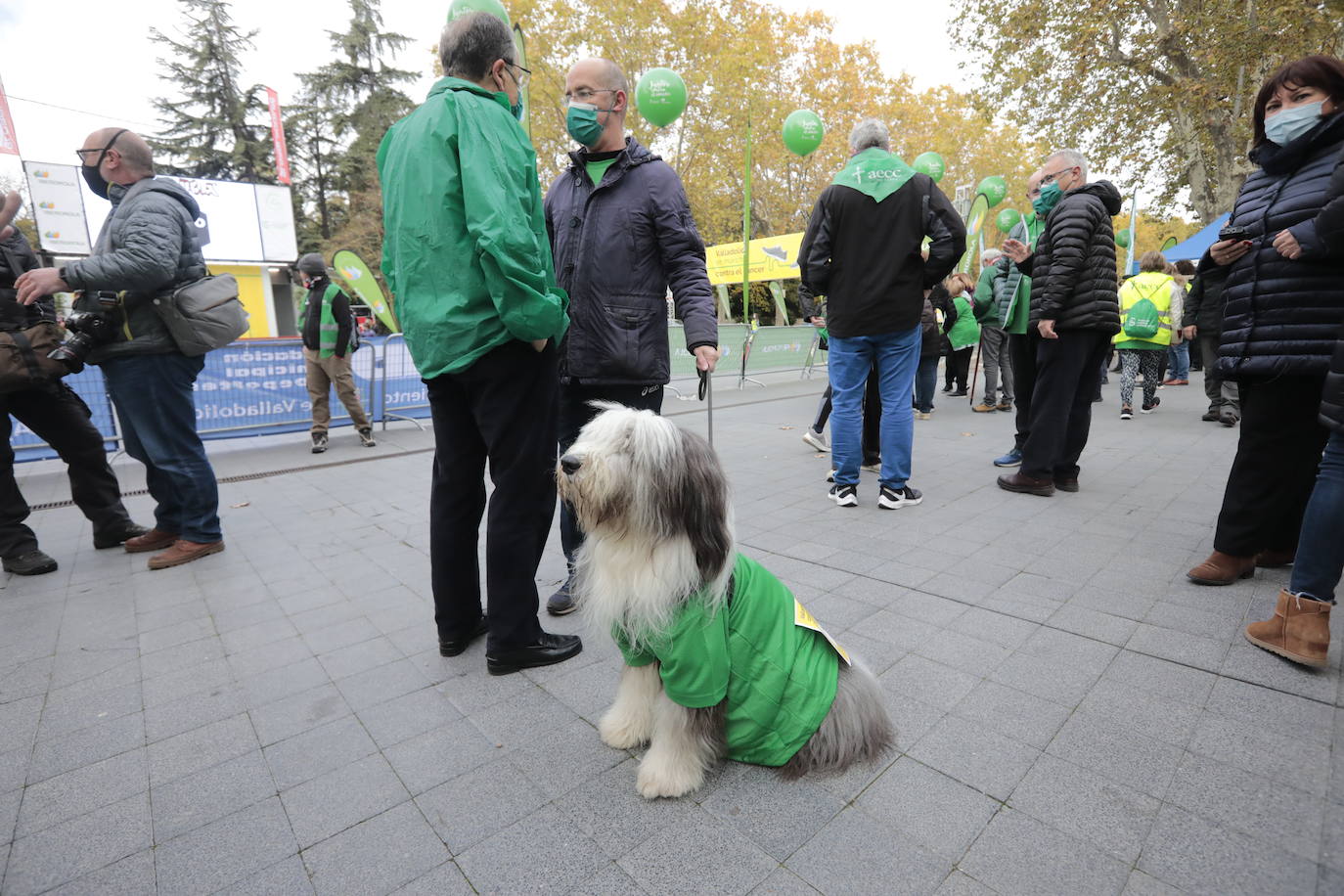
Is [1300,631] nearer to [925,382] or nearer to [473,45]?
[473,45]

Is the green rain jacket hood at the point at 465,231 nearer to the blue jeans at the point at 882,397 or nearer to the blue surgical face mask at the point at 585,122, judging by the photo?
the blue surgical face mask at the point at 585,122

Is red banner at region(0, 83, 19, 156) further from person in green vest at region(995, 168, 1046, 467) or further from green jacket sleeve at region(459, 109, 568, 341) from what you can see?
person in green vest at region(995, 168, 1046, 467)

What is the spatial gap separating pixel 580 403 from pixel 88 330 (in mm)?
2978

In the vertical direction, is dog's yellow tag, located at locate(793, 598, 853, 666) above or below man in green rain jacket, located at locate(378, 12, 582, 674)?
below

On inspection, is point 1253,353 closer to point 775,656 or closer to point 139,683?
point 775,656

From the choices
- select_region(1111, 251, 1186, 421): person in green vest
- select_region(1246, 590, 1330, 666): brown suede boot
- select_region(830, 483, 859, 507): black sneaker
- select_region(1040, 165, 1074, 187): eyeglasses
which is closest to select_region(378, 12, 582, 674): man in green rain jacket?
select_region(830, 483, 859, 507): black sneaker

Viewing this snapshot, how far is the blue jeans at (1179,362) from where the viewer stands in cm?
1145

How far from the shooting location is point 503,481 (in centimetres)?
249

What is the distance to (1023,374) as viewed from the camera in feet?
18.4

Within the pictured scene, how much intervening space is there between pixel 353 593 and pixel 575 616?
132 cm

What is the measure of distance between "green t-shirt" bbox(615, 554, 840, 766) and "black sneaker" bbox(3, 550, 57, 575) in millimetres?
4234

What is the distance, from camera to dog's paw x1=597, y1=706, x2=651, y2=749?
2.11 metres

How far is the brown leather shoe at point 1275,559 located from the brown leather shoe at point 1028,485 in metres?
1.57

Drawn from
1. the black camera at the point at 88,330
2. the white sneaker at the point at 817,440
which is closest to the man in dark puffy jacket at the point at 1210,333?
the white sneaker at the point at 817,440
